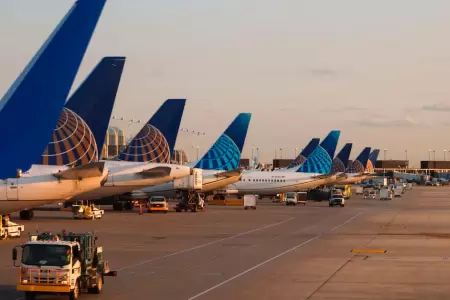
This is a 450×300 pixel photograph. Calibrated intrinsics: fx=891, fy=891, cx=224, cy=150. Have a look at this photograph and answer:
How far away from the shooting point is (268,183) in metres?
116

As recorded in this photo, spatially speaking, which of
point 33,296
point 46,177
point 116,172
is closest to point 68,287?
point 33,296

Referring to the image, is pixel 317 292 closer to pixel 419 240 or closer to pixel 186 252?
pixel 186 252

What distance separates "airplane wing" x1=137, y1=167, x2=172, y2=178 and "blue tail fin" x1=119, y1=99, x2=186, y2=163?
707 cm

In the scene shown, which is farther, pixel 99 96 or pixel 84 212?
pixel 84 212

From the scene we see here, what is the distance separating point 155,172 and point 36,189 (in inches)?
1162

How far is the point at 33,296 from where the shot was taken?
2492 centimetres

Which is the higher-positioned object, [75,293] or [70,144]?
[70,144]

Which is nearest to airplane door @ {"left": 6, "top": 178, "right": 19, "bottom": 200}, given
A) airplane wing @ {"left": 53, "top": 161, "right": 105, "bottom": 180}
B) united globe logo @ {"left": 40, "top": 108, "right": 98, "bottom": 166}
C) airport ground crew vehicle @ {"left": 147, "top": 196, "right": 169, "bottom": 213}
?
airplane wing @ {"left": 53, "top": 161, "right": 105, "bottom": 180}

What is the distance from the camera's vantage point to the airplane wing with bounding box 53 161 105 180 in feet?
135

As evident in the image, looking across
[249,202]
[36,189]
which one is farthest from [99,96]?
[249,202]

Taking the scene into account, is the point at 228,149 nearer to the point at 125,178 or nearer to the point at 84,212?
the point at 125,178

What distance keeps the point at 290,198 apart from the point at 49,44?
81269mm

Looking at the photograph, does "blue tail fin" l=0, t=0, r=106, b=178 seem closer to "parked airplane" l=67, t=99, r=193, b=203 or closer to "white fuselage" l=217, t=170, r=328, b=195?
"parked airplane" l=67, t=99, r=193, b=203

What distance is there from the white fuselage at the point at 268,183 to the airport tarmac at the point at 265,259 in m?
48.8
